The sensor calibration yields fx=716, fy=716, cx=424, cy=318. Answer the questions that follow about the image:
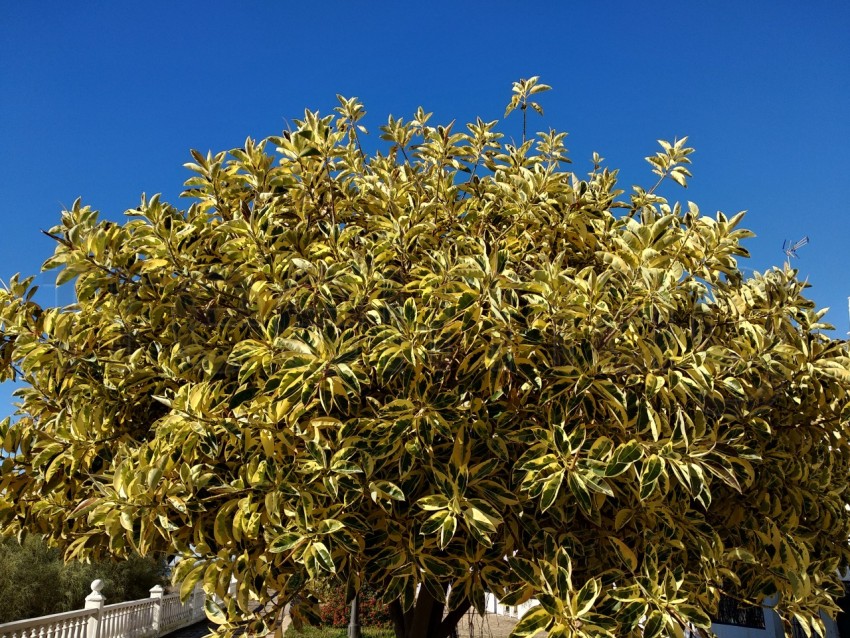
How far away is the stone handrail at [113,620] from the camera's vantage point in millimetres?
9836

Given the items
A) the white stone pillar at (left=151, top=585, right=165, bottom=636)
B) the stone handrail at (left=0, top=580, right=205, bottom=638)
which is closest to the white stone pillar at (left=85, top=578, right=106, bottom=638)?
the stone handrail at (left=0, top=580, right=205, bottom=638)

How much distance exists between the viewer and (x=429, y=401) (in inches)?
139

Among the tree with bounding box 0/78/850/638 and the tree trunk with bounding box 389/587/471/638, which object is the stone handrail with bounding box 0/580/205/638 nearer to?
the tree trunk with bounding box 389/587/471/638

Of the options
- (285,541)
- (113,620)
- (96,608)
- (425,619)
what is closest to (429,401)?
(285,541)

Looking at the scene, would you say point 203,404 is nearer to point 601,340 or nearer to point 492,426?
point 492,426

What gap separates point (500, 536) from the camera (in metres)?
3.97

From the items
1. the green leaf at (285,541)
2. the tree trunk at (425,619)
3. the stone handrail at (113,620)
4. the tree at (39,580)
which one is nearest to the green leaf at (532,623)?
the green leaf at (285,541)

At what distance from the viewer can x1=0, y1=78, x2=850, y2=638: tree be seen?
3.43 metres

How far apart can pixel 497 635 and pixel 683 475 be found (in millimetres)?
15995

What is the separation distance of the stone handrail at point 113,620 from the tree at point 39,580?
0.97m

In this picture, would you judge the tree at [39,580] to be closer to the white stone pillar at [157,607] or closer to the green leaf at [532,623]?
the white stone pillar at [157,607]

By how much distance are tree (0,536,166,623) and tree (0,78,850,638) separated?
34.9ft

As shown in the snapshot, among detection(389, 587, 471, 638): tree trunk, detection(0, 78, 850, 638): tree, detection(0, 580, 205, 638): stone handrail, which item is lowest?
detection(0, 580, 205, 638): stone handrail

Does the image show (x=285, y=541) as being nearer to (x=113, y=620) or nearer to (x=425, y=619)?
(x=425, y=619)
